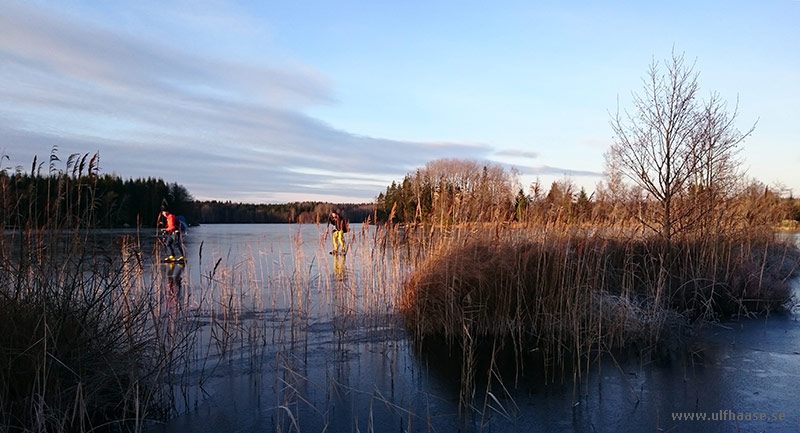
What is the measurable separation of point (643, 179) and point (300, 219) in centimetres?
886

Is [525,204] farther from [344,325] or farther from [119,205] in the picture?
[119,205]

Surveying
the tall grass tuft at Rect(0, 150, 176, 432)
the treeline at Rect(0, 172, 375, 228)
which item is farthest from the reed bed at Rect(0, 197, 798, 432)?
the treeline at Rect(0, 172, 375, 228)

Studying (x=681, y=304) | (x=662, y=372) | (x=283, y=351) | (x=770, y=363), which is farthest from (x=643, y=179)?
(x=283, y=351)

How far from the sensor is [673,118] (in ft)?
41.1

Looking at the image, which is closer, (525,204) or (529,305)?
(529,305)

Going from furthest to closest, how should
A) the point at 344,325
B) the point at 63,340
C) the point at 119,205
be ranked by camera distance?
1. the point at 344,325
2. the point at 119,205
3. the point at 63,340

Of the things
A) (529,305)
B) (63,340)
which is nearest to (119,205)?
(63,340)

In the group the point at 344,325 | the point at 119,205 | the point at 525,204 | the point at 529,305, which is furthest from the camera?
the point at 525,204

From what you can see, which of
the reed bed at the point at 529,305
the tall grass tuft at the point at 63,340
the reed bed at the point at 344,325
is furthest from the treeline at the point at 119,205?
the reed bed at the point at 529,305

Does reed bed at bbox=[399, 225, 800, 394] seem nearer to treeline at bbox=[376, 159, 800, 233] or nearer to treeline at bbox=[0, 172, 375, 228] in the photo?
treeline at bbox=[376, 159, 800, 233]

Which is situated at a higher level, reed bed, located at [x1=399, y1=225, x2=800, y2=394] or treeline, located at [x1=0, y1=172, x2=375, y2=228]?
treeline, located at [x1=0, y1=172, x2=375, y2=228]

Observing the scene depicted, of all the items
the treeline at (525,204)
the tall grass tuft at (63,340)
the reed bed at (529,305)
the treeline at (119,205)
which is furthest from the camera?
the treeline at (525,204)

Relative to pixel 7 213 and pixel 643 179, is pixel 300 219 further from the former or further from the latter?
pixel 643 179

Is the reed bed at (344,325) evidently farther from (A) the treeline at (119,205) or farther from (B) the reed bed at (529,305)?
(A) the treeline at (119,205)
